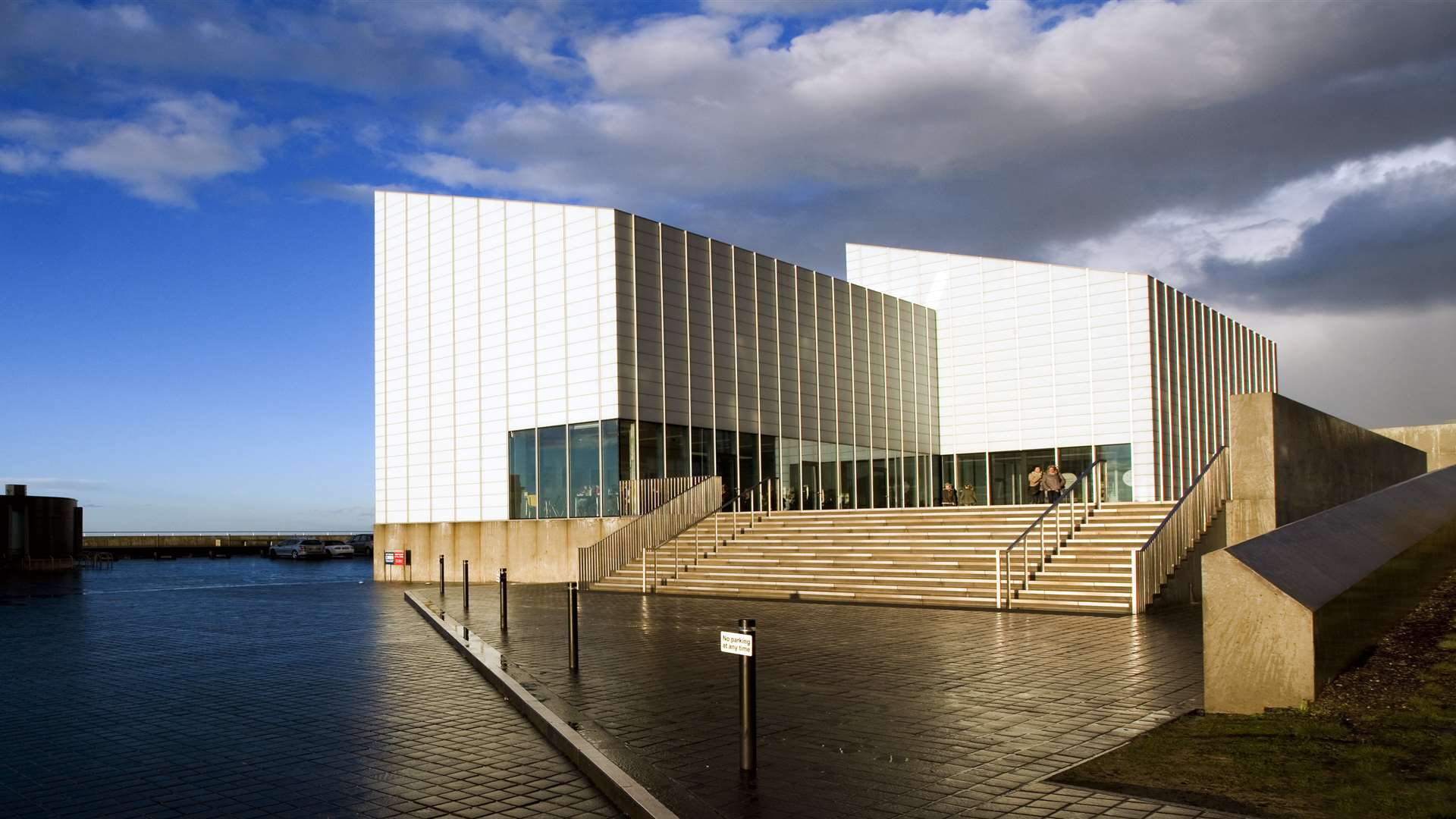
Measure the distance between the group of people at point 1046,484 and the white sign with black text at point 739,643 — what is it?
18635 millimetres

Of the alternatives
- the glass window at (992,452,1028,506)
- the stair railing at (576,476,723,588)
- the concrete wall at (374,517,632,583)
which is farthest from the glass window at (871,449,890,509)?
the concrete wall at (374,517,632,583)

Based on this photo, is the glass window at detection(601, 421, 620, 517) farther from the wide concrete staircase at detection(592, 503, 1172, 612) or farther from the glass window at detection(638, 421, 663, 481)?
the wide concrete staircase at detection(592, 503, 1172, 612)

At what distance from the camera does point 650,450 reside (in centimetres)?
3309

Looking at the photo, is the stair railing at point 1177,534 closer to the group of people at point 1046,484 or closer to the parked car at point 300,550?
the group of people at point 1046,484

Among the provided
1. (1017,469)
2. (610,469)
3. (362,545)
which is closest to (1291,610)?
Result: (610,469)

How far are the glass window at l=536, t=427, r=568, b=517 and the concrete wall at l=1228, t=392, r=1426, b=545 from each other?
1909 centimetres

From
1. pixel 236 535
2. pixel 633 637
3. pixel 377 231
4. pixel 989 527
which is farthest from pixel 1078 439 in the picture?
pixel 236 535

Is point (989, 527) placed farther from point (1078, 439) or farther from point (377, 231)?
point (377, 231)

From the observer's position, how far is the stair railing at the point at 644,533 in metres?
27.0

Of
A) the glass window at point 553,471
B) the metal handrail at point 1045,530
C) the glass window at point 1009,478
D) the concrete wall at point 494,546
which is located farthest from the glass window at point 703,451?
the metal handrail at point 1045,530

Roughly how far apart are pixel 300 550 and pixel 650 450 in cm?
4558

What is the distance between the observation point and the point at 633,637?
14.8m

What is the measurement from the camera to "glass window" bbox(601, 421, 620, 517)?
32.1 meters

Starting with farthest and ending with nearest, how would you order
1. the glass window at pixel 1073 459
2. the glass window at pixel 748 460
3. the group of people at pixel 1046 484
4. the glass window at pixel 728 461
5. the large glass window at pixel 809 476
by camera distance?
the glass window at pixel 1073 459 → the large glass window at pixel 809 476 → the glass window at pixel 748 460 → the glass window at pixel 728 461 → the group of people at pixel 1046 484
